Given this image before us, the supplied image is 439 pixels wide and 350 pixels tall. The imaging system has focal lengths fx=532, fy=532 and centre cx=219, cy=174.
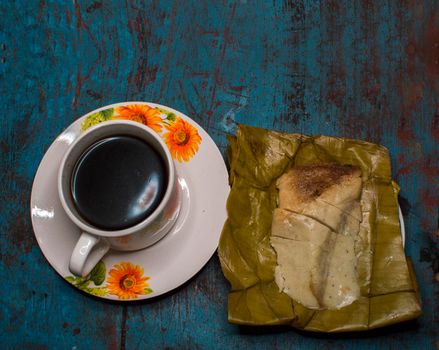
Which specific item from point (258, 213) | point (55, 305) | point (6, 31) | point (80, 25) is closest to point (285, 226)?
point (258, 213)

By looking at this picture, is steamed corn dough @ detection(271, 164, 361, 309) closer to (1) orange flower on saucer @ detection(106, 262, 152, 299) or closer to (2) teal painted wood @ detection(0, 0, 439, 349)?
(2) teal painted wood @ detection(0, 0, 439, 349)

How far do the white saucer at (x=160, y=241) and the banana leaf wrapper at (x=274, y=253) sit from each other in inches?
1.7

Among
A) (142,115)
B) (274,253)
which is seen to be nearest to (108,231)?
(142,115)

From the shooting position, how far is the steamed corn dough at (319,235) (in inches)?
41.8

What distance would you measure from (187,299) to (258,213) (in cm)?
23

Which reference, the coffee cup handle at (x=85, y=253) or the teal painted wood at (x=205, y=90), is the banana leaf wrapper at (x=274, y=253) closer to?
the teal painted wood at (x=205, y=90)

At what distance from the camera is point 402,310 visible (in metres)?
1.05

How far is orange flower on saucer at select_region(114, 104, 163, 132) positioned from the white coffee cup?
9 centimetres

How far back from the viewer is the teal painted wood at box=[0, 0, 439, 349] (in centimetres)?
111

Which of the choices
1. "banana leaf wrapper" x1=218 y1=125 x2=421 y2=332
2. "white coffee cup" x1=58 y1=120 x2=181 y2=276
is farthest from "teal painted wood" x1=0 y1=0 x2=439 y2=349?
"white coffee cup" x1=58 y1=120 x2=181 y2=276

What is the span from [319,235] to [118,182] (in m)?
0.41

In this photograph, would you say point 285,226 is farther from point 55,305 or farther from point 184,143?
point 55,305

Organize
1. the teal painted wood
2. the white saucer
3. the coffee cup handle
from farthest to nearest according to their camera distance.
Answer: the teal painted wood < the white saucer < the coffee cup handle

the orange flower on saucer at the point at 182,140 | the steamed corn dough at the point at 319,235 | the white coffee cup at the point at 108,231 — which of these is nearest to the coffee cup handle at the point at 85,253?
the white coffee cup at the point at 108,231
